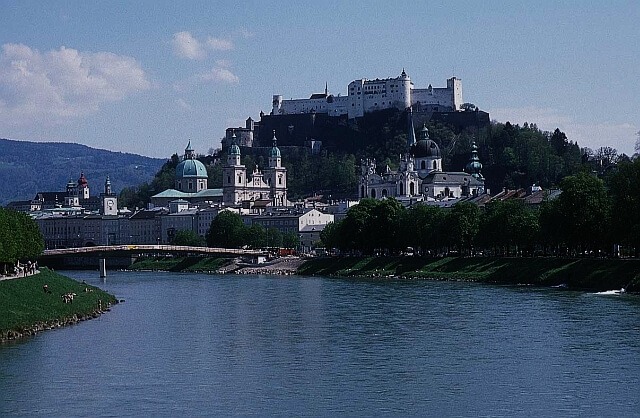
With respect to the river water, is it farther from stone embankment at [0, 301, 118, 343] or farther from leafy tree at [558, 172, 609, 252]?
leafy tree at [558, 172, 609, 252]

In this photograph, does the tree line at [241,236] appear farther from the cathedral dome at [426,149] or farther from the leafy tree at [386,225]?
the leafy tree at [386,225]

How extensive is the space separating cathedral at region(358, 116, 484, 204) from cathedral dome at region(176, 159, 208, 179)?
33.1m

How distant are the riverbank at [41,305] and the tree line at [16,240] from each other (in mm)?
1262

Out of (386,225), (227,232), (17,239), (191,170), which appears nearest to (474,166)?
(227,232)

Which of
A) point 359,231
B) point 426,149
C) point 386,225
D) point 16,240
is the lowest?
point 16,240

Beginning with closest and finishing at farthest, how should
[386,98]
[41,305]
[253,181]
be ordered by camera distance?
[41,305]
[253,181]
[386,98]

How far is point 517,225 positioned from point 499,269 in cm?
419

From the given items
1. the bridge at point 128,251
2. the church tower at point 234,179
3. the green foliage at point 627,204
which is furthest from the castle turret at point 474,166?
the green foliage at point 627,204

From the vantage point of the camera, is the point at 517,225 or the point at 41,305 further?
the point at 517,225

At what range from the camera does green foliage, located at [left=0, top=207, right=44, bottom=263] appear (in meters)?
54.2

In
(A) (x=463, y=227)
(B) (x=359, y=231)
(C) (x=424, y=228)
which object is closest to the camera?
(A) (x=463, y=227)

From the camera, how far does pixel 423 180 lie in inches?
5290

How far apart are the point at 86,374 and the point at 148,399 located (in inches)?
159

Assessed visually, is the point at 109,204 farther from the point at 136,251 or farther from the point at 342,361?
the point at 342,361
